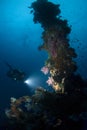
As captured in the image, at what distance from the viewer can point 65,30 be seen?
41.3 feet

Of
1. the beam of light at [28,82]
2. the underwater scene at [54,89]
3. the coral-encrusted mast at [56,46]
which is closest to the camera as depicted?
the underwater scene at [54,89]

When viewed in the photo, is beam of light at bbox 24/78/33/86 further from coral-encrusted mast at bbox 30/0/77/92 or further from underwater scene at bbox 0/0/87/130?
coral-encrusted mast at bbox 30/0/77/92

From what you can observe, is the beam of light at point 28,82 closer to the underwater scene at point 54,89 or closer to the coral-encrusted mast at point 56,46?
the underwater scene at point 54,89

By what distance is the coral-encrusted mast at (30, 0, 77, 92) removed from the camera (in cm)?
1230

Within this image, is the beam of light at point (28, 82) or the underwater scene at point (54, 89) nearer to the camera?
the underwater scene at point (54, 89)

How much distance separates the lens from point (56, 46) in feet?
41.0

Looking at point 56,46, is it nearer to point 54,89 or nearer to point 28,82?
point 54,89

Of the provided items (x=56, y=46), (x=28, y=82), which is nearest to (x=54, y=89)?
(x=56, y=46)

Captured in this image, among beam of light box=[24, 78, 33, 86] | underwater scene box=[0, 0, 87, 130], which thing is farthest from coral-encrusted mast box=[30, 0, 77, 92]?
beam of light box=[24, 78, 33, 86]

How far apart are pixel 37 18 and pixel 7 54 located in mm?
36680

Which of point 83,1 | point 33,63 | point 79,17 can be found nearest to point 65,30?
point 33,63

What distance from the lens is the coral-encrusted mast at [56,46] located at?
1230 cm

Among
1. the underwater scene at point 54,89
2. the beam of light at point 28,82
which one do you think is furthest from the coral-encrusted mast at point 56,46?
the beam of light at point 28,82

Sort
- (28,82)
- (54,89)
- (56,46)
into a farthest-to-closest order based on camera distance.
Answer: (28,82) < (54,89) < (56,46)
